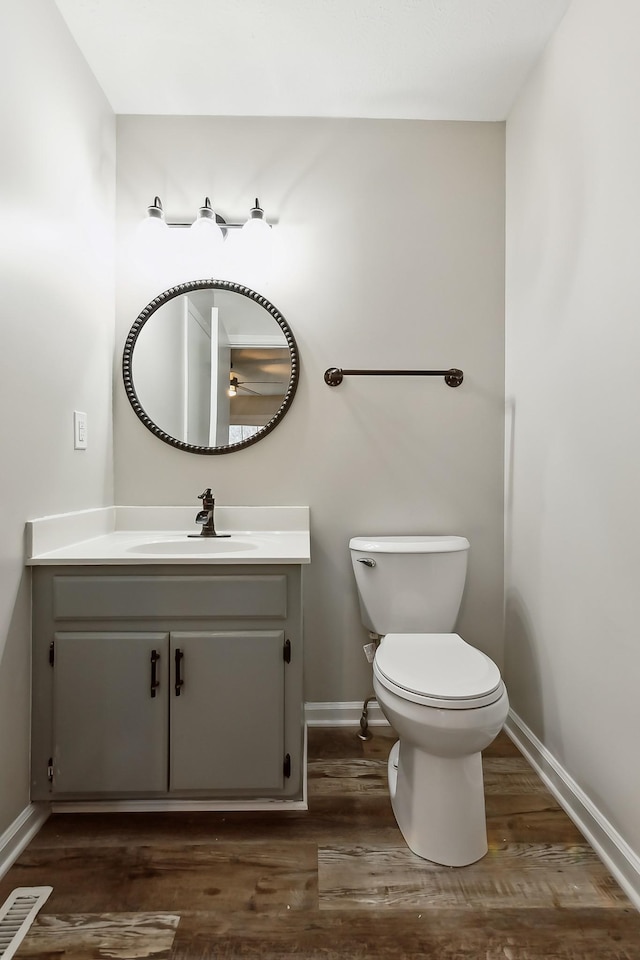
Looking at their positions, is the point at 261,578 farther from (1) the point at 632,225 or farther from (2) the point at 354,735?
(1) the point at 632,225

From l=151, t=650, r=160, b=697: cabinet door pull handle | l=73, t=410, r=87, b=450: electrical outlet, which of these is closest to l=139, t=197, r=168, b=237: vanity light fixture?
l=73, t=410, r=87, b=450: electrical outlet

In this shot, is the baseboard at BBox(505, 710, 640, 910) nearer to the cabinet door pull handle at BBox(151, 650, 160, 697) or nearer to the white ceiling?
the cabinet door pull handle at BBox(151, 650, 160, 697)

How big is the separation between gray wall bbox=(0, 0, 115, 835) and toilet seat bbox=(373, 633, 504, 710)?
1001 mm

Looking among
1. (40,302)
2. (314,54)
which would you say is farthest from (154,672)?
(314,54)

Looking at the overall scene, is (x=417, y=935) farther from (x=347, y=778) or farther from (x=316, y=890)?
(x=347, y=778)

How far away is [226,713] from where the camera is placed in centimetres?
142

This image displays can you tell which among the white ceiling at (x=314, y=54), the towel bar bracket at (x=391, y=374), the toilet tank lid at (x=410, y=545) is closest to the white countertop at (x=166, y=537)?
the toilet tank lid at (x=410, y=545)

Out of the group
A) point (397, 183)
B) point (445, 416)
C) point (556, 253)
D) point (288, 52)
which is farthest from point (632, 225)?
point (288, 52)

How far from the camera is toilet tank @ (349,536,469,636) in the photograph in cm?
175

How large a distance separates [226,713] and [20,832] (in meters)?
0.60

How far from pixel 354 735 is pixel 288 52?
236 cm

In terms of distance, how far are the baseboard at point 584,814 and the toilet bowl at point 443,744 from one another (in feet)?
0.97

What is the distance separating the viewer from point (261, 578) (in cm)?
143

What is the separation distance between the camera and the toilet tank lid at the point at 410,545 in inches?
68.9
